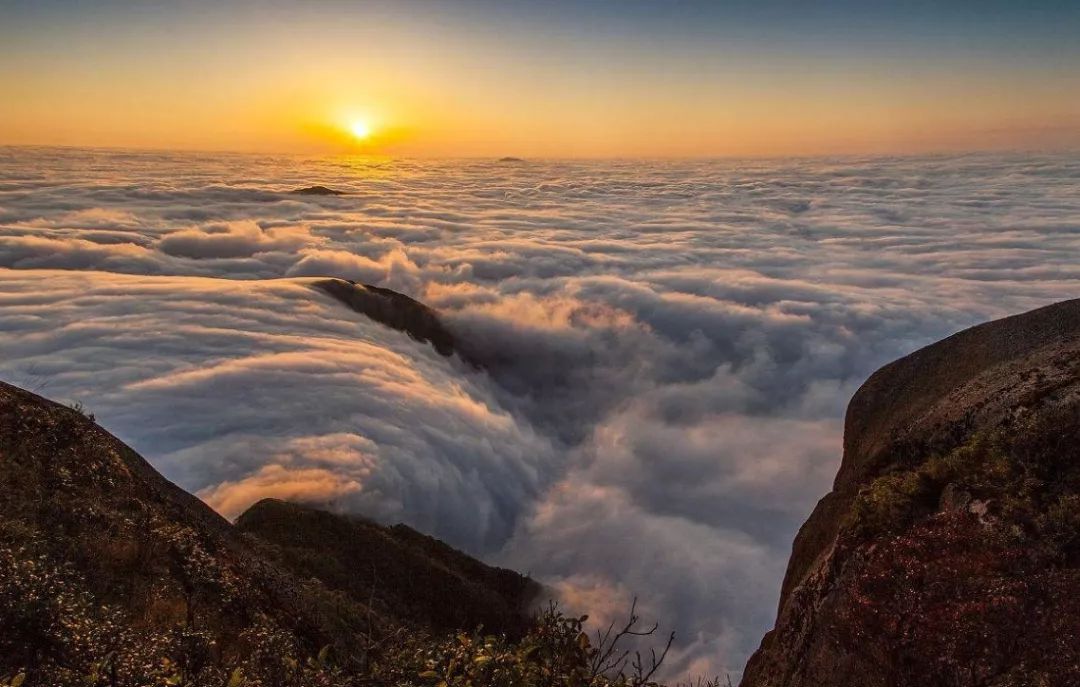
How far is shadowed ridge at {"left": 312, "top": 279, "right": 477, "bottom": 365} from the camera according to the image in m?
78.4

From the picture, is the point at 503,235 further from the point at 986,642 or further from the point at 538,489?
the point at 986,642

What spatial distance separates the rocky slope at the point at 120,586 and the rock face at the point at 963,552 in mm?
5789

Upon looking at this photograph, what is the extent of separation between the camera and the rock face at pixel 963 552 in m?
6.43

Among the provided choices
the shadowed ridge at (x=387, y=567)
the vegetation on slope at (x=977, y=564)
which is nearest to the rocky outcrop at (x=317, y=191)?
the shadowed ridge at (x=387, y=567)

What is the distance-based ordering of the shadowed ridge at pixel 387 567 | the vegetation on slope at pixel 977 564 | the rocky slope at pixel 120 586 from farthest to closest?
the shadowed ridge at pixel 387 567
the vegetation on slope at pixel 977 564
the rocky slope at pixel 120 586

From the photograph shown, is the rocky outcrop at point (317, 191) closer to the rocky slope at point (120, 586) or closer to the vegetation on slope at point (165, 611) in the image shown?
the vegetation on slope at point (165, 611)

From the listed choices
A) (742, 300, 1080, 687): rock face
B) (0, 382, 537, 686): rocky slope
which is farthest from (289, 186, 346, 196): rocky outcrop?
(742, 300, 1080, 687): rock face

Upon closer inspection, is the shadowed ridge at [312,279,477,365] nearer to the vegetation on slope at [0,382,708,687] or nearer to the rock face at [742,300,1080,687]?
the vegetation on slope at [0,382,708,687]

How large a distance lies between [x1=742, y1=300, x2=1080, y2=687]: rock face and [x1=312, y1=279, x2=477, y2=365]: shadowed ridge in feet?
233

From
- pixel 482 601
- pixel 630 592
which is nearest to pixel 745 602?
pixel 630 592

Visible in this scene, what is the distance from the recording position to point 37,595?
682 centimetres

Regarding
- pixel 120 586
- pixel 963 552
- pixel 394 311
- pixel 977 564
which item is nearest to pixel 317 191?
pixel 394 311

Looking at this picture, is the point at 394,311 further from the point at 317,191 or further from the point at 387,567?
the point at 317,191

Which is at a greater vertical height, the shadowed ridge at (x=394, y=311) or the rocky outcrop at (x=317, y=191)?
the rocky outcrop at (x=317, y=191)
